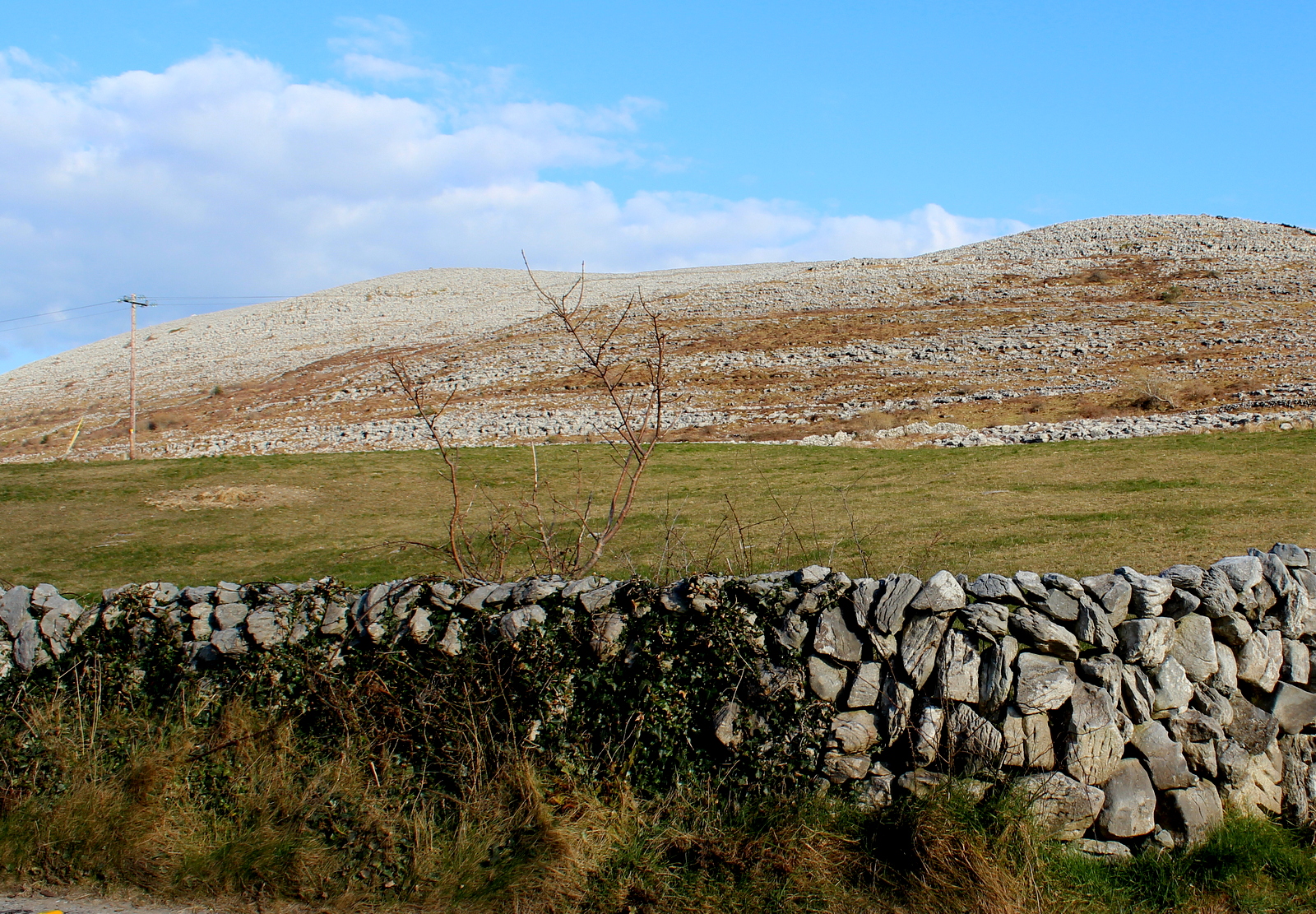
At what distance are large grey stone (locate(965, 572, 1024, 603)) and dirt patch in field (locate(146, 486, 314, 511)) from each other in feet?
53.1

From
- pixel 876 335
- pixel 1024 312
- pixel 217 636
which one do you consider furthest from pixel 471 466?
pixel 1024 312

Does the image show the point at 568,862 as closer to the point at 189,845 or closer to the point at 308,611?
the point at 189,845

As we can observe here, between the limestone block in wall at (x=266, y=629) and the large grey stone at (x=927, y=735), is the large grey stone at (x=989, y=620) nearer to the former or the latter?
the large grey stone at (x=927, y=735)

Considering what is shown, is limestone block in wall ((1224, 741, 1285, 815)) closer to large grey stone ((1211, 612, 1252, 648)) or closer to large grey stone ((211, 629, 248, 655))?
large grey stone ((1211, 612, 1252, 648))

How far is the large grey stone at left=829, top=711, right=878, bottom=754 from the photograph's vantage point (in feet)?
16.3

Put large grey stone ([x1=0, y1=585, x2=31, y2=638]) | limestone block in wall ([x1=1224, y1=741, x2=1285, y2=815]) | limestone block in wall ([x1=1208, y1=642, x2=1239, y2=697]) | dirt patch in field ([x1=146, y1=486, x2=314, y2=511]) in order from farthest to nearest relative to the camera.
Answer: dirt patch in field ([x1=146, y1=486, x2=314, y2=511]) < large grey stone ([x1=0, y1=585, x2=31, y2=638]) < limestone block in wall ([x1=1208, y1=642, x2=1239, y2=697]) < limestone block in wall ([x1=1224, y1=741, x2=1285, y2=815])

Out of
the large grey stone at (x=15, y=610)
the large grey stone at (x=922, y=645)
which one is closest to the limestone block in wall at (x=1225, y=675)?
the large grey stone at (x=922, y=645)

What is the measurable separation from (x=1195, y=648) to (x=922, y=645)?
1.63m

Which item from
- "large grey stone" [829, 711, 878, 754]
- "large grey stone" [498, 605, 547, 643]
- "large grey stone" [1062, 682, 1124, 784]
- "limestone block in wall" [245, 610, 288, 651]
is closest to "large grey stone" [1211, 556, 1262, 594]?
"large grey stone" [1062, 682, 1124, 784]

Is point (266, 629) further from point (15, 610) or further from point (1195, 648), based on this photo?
point (1195, 648)

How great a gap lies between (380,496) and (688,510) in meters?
7.22

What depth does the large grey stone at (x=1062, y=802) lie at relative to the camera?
4.63 meters

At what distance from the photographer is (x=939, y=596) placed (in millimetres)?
5062

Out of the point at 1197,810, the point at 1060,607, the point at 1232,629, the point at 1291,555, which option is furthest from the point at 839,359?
the point at 1197,810
